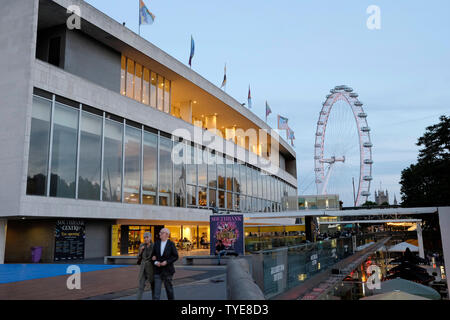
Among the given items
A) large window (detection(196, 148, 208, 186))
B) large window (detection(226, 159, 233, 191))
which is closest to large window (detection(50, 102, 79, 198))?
large window (detection(196, 148, 208, 186))

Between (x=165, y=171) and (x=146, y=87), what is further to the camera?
(x=146, y=87)

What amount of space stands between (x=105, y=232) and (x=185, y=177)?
32.6ft

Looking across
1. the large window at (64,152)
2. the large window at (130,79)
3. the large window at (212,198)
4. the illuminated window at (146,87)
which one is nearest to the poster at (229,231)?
the large window at (64,152)

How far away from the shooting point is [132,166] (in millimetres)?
29344

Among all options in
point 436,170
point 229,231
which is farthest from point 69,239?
point 436,170

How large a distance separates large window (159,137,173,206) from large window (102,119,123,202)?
5.00 metres

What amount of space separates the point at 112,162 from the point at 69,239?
19.6 ft

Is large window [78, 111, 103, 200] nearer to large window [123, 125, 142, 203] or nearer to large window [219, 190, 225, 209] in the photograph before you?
large window [123, 125, 142, 203]

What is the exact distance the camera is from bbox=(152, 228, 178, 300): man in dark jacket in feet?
27.9

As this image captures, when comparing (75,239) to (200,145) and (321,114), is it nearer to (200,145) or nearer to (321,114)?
(200,145)

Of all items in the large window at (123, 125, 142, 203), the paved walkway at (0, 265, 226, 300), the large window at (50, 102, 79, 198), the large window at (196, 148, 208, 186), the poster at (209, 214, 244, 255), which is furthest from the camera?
the large window at (196, 148, 208, 186)

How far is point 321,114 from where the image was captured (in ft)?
256

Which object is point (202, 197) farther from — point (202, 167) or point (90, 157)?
point (90, 157)
